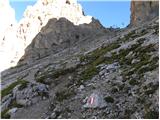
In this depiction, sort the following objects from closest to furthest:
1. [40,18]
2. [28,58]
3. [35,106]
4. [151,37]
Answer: [35,106], [151,37], [28,58], [40,18]

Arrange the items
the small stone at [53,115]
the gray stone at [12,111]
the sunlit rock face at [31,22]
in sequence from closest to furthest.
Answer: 1. the small stone at [53,115]
2. the gray stone at [12,111]
3. the sunlit rock face at [31,22]

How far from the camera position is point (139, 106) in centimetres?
2998

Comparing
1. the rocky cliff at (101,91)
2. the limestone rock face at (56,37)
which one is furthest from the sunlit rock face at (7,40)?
the rocky cliff at (101,91)

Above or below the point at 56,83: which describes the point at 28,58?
above

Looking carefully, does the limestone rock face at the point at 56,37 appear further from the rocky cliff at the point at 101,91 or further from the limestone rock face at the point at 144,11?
the rocky cliff at the point at 101,91

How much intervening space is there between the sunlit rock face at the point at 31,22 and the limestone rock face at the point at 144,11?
20261 millimetres

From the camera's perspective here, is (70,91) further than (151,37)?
No

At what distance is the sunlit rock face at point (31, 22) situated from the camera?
12124 cm

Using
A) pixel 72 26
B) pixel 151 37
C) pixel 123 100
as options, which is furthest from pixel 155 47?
pixel 72 26

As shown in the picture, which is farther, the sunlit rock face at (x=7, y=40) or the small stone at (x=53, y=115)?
the sunlit rock face at (x=7, y=40)

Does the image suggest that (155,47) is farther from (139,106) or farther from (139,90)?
(139,106)

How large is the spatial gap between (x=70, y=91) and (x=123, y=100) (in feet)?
22.9

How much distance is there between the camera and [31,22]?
124688 millimetres

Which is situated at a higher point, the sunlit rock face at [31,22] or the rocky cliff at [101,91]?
the sunlit rock face at [31,22]
